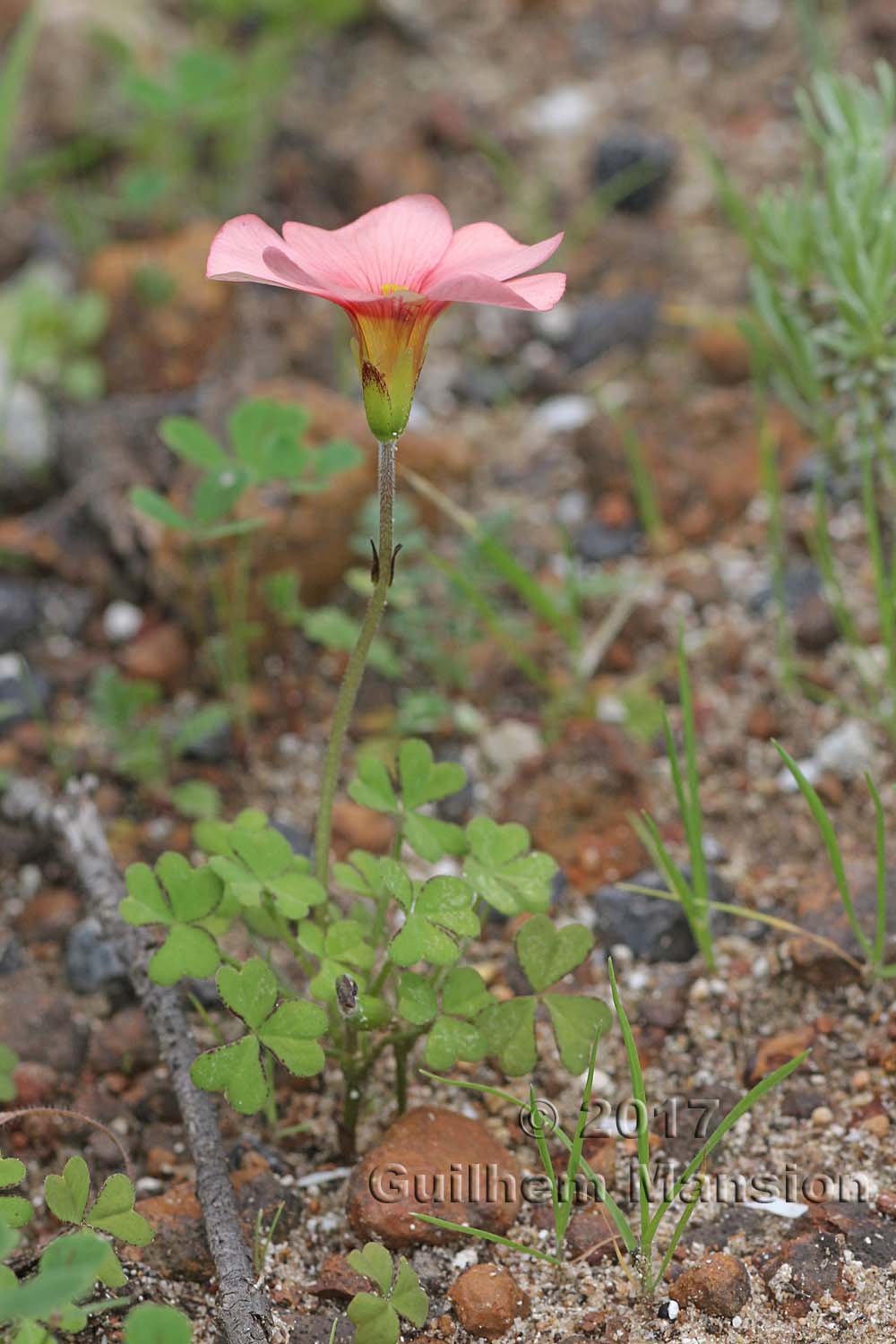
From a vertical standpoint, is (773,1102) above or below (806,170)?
below

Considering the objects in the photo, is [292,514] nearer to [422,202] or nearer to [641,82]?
[422,202]

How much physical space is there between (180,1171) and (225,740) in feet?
2.93

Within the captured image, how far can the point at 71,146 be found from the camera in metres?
3.70

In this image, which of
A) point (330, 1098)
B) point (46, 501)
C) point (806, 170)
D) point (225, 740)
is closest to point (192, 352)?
point (46, 501)

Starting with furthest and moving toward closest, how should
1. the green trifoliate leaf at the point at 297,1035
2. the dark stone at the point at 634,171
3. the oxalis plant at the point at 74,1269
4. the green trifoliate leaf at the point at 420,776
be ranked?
the dark stone at the point at 634,171 < the green trifoliate leaf at the point at 420,776 < the green trifoliate leaf at the point at 297,1035 < the oxalis plant at the point at 74,1269

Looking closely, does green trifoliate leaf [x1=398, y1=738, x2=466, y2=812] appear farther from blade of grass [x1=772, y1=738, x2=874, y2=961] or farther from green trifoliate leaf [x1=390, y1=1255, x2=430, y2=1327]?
green trifoliate leaf [x1=390, y1=1255, x2=430, y2=1327]

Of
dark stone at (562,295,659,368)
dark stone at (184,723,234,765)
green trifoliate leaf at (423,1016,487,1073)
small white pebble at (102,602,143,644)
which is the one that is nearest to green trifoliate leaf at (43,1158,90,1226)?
green trifoliate leaf at (423,1016,487,1073)

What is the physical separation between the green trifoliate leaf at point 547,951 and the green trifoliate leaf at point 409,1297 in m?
0.40

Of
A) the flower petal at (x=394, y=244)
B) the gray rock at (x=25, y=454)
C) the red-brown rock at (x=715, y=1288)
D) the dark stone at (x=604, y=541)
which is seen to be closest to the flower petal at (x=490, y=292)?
the flower petal at (x=394, y=244)

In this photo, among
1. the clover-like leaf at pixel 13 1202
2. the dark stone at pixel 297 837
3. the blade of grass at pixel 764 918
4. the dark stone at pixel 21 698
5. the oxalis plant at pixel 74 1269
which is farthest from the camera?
the dark stone at pixel 21 698

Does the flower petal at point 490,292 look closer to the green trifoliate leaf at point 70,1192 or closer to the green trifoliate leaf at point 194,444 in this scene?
the green trifoliate leaf at point 194,444

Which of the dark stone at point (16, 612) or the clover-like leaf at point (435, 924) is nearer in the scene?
the clover-like leaf at point (435, 924)

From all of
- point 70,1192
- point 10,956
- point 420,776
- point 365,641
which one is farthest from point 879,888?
point 10,956

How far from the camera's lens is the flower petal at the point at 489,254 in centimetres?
151
